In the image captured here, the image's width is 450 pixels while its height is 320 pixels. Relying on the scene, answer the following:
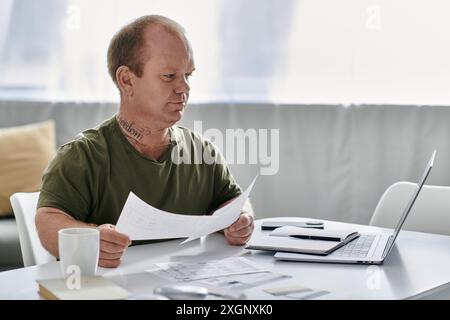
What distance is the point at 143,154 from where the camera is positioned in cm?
184

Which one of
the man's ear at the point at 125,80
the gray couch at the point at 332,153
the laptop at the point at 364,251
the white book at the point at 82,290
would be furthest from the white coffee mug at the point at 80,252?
the gray couch at the point at 332,153

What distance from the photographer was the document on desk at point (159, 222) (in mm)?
1431

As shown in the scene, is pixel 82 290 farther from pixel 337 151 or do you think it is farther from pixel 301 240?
pixel 337 151

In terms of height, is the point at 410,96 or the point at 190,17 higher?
the point at 190,17

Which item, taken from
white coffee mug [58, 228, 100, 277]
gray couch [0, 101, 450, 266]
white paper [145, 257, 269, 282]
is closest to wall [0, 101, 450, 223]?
gray couch [0, 101, 450, 266]

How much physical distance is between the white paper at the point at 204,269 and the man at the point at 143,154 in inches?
7.4

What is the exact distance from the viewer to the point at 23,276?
55.1 inches

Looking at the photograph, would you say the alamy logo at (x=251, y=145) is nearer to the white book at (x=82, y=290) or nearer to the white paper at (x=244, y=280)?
the white paper at (x=244, y=280)

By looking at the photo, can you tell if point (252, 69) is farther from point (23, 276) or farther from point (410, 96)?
point (23, 276)

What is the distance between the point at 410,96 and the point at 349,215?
1.87 ft

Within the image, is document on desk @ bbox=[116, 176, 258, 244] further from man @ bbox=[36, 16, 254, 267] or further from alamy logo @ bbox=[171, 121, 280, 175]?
alamy logo @ bbox=[171, 121, 280, 175]

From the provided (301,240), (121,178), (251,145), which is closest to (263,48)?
(251,145)

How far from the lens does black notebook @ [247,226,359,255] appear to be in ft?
5.18
